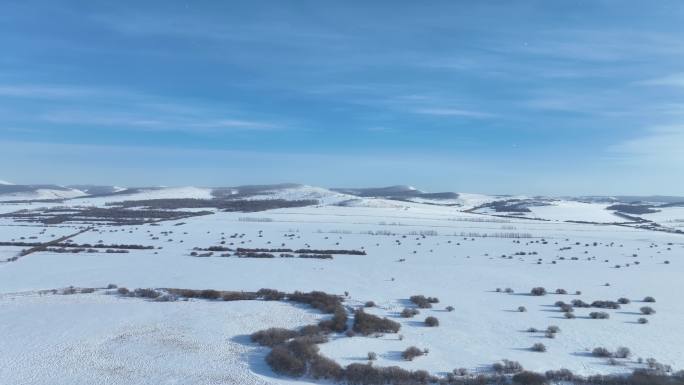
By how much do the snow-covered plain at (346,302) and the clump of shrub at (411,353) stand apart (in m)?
0.21

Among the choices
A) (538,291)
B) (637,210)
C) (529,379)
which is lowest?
(529,379)

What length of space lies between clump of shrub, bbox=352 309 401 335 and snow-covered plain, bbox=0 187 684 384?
0.55 m

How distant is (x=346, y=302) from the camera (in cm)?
2025

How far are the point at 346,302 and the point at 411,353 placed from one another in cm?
654

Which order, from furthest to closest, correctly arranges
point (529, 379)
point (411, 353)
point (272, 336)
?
point (272, 336) < point (411, 353) < point (529, 379)

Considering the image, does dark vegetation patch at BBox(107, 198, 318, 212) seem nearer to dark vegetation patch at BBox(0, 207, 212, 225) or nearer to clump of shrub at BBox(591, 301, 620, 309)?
dark vegetation patch at BBox(0, 207, 212, 225)

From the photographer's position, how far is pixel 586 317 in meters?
18.2

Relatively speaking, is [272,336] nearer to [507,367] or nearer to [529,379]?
[507,367]

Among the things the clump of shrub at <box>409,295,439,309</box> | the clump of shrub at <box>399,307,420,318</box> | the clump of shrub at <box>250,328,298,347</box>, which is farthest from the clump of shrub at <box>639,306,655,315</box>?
the clump of shrub at <box>250,328,298,347</box>

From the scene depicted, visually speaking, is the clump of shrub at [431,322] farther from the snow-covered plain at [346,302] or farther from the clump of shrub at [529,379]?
the clump of shrub at [529,379]

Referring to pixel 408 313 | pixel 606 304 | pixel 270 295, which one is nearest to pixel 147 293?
pixel 270 295

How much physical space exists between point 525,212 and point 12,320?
99.5 metres

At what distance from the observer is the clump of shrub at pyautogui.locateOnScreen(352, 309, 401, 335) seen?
16.2 meters

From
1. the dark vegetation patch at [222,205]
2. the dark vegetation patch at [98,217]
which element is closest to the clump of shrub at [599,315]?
the dark vegetation patch at [98,217]
